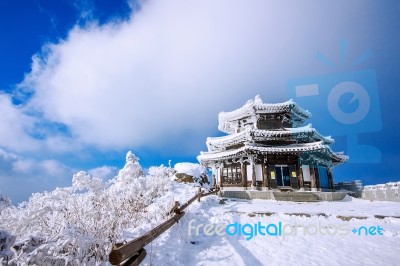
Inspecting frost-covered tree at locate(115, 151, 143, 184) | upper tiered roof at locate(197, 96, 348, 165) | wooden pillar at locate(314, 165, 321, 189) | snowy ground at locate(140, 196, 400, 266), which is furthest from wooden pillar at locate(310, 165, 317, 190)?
frost-covered tree at locate(115, 151, 143, 184)

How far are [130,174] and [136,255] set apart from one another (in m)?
28.8

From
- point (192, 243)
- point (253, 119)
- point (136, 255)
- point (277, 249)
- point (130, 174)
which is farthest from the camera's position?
point (130, 174)

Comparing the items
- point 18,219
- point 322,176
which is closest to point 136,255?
point 18,219

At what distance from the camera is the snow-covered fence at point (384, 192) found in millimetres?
17438

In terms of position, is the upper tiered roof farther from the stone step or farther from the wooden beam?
the stone step

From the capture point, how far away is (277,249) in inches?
Answer: 271

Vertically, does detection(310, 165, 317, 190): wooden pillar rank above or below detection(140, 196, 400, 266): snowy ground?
above

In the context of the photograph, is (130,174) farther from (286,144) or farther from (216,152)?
(286,144)

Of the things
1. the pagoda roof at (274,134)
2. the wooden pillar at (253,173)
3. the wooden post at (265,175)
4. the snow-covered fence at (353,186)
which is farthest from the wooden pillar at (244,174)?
the snow-covered fence at (353,186)

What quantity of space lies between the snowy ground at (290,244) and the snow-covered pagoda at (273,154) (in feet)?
32.4

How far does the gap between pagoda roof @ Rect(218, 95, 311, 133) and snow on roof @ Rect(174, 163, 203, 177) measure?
38.8 ft

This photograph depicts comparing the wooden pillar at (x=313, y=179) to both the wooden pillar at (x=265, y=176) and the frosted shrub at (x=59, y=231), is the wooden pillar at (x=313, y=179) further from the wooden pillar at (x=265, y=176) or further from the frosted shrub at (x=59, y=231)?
the frosted shrub at (x=59, y=231)

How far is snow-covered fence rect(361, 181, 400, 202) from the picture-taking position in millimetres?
17438

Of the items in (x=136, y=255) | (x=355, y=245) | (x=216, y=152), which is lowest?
(x=355, y=245)
